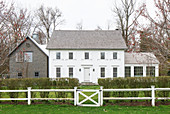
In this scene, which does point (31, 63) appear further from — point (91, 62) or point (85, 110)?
point (85, 110)

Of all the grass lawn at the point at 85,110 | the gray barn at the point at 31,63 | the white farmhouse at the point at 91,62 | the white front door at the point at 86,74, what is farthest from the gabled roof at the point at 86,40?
the grass lawn at the point at 85,110

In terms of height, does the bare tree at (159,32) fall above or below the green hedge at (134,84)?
above

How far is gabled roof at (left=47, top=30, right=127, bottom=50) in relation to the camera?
26531mm

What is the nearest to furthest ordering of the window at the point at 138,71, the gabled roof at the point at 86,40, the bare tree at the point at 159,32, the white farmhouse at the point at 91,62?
the bare tree at the point at 159,32
the white farmhouse at the point at 91,62
the gabled roof at the point at 86,40
the window at the point at 138,71

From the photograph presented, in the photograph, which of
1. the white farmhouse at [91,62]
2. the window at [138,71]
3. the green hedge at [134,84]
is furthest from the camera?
the window at [138,71]

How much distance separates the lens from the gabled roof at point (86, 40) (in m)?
26.5

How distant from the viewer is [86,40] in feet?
91.1

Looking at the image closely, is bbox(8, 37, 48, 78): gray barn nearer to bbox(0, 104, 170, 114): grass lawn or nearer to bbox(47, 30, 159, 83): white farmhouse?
bbox(47, 30, 159, 83): white farmhouse

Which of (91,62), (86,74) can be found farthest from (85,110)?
(91,62)

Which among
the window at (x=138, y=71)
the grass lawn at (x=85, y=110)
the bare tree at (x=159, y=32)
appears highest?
the bare tree at (x=159, y=32)

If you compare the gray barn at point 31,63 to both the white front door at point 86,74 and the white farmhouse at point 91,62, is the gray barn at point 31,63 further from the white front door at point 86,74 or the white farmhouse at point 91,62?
the white front door at point 86,74

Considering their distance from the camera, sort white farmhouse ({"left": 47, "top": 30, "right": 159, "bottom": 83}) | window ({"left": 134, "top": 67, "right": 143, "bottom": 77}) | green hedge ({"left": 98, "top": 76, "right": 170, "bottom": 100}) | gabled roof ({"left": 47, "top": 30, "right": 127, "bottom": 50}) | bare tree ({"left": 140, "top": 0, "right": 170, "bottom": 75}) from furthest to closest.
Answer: window ({"left": 134, "top": 67, "right": 143, "bottom": 77}) → gabled roof ({"left": 47, "top": 30, "right": 127, "bottom": 50}) → white farmhouse ({"left": 47, "top": 30, "right": 159, "bottom": 83}) → green hedge ({"left": 98, "top": 76, "right": 170, "bottom": 100}) → bare tree ({"left": 140, "top": 0, "right": 170, "bottom": 75})

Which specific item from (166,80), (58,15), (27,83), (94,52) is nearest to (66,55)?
(94,52)

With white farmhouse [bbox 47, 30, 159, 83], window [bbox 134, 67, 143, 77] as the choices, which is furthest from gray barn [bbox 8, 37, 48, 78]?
window [bbox 134, 67, 143, 77]
